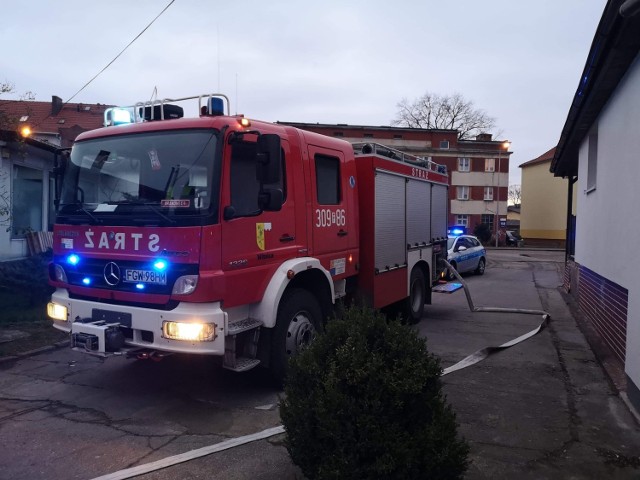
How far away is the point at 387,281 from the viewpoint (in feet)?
27.0

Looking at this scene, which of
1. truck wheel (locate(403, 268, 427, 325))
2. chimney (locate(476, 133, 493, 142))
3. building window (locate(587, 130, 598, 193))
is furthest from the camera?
chimney (locate(476, 133, 493, 142))

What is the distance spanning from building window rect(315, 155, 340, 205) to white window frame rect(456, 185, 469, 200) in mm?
52386

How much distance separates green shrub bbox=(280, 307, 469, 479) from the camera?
10.2 feet

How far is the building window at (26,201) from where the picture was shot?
1173cm

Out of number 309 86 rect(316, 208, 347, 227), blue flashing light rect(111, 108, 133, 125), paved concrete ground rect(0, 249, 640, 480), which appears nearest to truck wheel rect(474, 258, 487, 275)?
paved concrete ground rect(0, 249, 640, 480)

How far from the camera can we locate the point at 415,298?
10.1m

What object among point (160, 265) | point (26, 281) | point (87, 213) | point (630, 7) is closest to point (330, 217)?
point (160, 265)

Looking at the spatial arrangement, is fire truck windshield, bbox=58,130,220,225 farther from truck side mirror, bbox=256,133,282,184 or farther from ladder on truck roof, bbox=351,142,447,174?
ladder on truck roof, bbox=351,142,447,174

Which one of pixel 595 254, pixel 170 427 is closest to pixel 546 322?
pixel 595 254

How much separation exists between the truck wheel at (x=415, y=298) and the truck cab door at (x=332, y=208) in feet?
8.52

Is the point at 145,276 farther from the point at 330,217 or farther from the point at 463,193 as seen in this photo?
the point at 463,193

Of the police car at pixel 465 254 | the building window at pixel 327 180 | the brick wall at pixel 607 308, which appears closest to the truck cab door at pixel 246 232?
the building window at pixel 327 180

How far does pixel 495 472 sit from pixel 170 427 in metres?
2.75

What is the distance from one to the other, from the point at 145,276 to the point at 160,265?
0.21 metres
